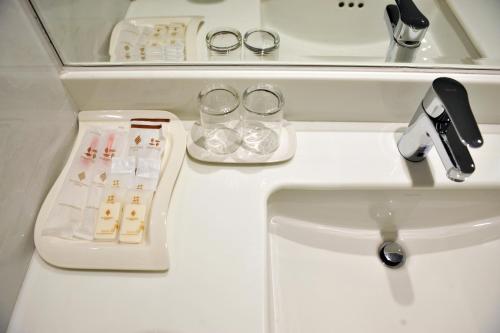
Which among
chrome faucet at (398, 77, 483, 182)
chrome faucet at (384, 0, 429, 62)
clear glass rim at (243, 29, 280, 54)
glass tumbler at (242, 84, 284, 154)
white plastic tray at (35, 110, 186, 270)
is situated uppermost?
clear glass rim at (243, 29, 280, 54)

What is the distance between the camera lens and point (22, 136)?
0.48m

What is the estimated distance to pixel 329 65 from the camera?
59cm

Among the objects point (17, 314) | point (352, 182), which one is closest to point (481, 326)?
point (352, 182)

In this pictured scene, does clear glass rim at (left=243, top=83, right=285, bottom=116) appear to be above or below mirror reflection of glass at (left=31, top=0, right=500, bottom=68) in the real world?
below

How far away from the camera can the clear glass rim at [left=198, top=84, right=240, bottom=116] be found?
0.59 metres

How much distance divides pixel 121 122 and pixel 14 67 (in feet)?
0.65

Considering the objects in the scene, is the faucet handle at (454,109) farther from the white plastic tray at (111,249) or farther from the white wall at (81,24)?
the white wall at (81,24)

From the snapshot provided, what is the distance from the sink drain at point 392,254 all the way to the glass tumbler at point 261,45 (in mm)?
405

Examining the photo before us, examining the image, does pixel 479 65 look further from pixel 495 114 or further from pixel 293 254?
pixel 293 254

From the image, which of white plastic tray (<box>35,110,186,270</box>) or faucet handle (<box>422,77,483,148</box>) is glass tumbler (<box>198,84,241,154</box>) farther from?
faucet handle (<box>422,77,483,148</box>)

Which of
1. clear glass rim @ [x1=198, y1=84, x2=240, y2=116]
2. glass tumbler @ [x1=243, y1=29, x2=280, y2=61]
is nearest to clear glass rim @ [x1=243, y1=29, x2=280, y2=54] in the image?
glass tumbler @ [x1=243, y1=29, x2=280, y2=61]

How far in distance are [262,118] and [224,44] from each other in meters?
0.16

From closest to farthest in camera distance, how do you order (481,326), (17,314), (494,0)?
1. (17,314)
2. (481,326)
3. (494,0)

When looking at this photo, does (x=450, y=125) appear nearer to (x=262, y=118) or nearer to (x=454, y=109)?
(x=454, y=109)
